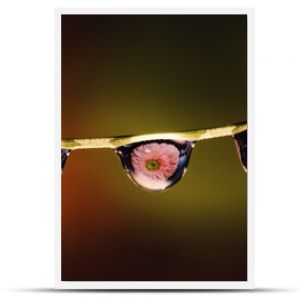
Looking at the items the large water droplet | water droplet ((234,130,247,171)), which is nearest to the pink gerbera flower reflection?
the large water droplet

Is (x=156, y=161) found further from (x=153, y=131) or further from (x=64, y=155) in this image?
(x=64, y=155)

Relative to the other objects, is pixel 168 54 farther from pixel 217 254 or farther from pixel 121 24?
pixel 217 254

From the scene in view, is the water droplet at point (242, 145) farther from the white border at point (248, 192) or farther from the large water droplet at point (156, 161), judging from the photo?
the large water droplet at point (156, 161)

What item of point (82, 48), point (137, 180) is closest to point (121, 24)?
point (82, 48)

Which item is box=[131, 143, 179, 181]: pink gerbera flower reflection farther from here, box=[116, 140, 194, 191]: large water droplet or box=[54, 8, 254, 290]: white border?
box=[54, 8, 254, 290]: white border

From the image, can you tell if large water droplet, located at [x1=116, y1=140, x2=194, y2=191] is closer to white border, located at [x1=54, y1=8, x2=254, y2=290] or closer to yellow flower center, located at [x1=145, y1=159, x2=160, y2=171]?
yellow flower center, located at [x1=145, y1=159, x2=160, y2=171]

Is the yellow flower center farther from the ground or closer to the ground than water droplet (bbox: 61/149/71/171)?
closer to the ground
